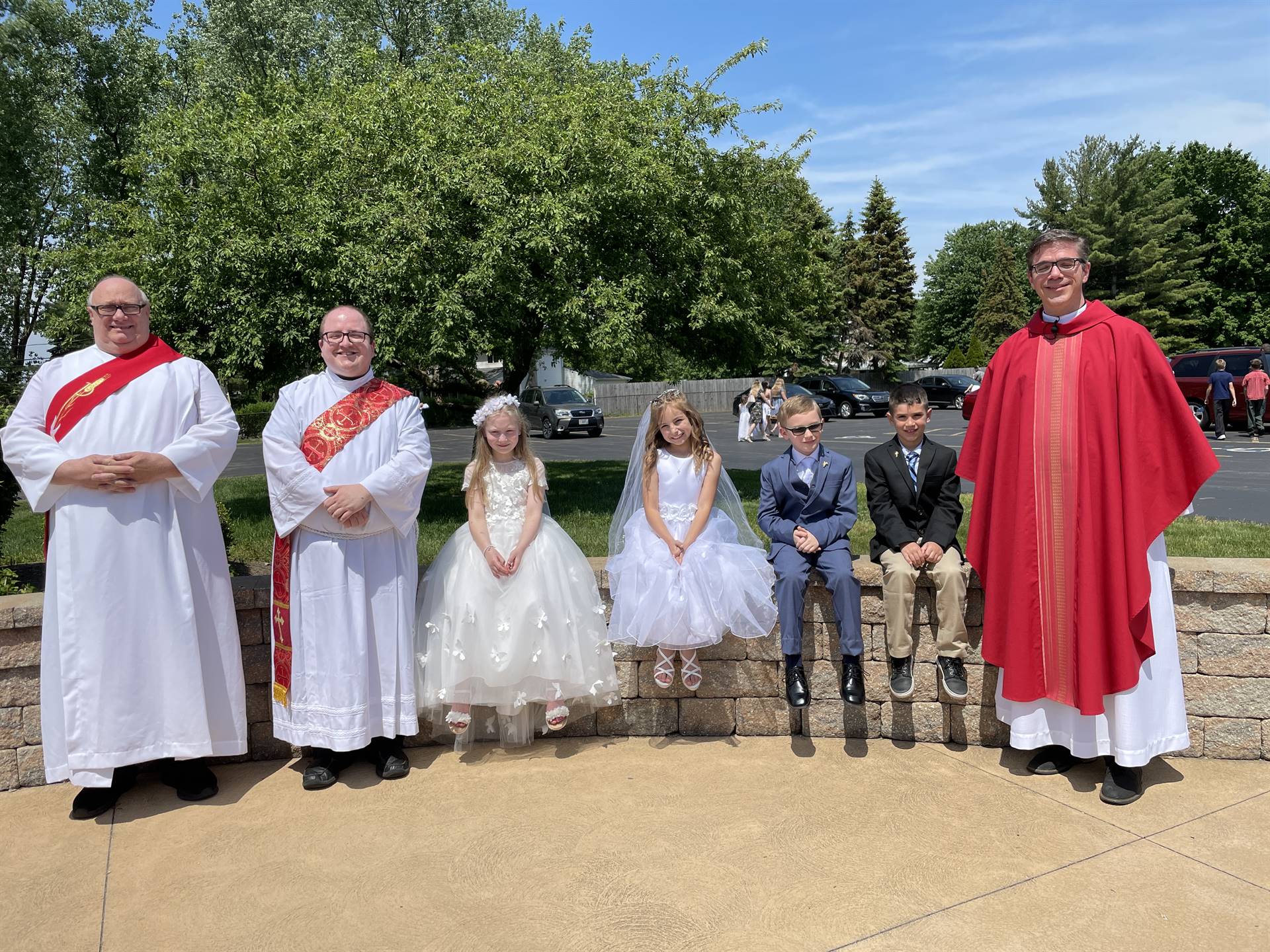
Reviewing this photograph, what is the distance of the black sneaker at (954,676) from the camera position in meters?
4.21

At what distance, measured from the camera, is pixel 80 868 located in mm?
3438

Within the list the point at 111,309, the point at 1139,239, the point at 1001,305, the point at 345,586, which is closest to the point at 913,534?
the point at 345,586

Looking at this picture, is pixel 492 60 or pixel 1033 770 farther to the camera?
pixel 492 60

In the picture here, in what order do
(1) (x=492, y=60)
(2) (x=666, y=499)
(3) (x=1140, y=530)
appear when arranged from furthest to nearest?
(1) (x=492, y=60)
(2) (x=666, y=499)
(3) (x=1140, y=530)

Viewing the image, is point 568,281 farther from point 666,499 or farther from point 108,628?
point 108,628

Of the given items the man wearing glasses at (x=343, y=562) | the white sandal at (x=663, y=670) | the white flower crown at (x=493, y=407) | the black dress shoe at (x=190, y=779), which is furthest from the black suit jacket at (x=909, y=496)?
the black dress shoe at (x=190, y=779)

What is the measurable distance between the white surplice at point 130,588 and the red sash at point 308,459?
218 mm

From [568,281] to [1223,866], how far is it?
29.6 ft

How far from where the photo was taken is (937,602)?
4254 millimetres

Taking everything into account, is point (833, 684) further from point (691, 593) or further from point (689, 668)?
point (691, 593)

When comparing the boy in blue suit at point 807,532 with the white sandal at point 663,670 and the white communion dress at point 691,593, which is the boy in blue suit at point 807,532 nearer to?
the white communion dress at point 691,593

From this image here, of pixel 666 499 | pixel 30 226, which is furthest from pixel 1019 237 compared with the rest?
pixel 666 499

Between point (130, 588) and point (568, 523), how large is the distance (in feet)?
22.0

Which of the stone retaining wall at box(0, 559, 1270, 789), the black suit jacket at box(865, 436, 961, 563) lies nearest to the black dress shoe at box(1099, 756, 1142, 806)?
the stone retaining wall at box(0, 559, 1270, 789)
